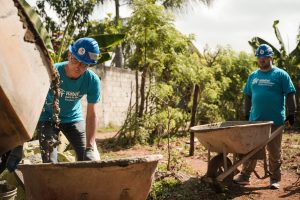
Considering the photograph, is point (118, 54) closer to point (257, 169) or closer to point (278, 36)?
point (278, 36)

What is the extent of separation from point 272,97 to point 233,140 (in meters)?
1.07

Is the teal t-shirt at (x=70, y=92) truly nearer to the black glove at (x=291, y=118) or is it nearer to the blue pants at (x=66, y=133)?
the blue pants at (x=66, y=133)

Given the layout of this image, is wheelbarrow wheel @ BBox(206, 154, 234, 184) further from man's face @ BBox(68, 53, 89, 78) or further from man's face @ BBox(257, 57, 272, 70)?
man's face @ BBox(68, 53, 89, 78)

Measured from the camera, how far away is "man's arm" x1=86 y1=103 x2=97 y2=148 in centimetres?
367

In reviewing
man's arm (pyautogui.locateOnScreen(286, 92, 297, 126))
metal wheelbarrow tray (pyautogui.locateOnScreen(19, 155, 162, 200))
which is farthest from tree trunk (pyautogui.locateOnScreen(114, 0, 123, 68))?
metal wheelbarrow tray (pyautogui.locateOnScreen(19, 155, 162, 200))

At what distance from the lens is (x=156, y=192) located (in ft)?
16.2

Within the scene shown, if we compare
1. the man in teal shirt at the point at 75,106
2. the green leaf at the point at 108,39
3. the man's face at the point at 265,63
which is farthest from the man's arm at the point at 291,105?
the green leaf at the point at 108,39

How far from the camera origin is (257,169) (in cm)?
717

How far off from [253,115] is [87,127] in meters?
2.88

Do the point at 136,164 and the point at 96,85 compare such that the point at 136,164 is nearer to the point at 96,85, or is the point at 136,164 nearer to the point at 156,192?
the point at 96,85

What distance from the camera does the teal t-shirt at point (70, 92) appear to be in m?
3.73

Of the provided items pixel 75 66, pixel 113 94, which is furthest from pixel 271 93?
pixel 113 94

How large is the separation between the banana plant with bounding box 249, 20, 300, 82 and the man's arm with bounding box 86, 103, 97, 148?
1124 centimetres

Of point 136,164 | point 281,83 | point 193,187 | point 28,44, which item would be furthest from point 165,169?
point 28,44
